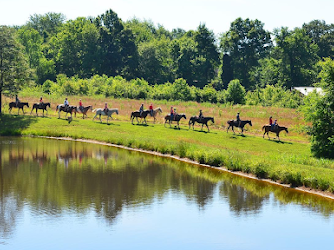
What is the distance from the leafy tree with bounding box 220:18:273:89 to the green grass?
225ft

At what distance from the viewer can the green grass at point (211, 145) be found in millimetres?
30344

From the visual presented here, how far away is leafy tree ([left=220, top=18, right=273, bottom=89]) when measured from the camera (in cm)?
12050

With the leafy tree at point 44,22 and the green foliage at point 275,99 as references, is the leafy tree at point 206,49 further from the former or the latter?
the leafy tree at point 44,22

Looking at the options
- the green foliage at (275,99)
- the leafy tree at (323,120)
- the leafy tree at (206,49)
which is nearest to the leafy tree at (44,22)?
the leafy tree at (206,49)

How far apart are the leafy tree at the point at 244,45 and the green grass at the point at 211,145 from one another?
6853cm

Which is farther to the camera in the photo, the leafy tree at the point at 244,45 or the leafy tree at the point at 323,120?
the leafy tree at the point at 244,45

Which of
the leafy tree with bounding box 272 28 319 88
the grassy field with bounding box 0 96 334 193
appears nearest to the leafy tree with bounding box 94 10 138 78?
the leafy tree with bounding box 272 28 319 88

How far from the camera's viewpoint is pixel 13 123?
54.0 meters

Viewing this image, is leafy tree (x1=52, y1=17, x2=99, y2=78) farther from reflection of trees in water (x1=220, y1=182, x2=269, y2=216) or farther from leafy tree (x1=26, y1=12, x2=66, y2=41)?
reflection of trees in water (x1=220, y1=182, x2=269, y2=216)

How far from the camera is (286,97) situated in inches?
3418

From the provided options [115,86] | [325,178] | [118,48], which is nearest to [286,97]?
[115,86]

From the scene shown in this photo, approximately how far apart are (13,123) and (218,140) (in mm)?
24167

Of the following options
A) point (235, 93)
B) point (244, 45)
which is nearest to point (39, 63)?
point (244, 45)

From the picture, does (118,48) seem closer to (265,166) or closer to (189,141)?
(189,141)
